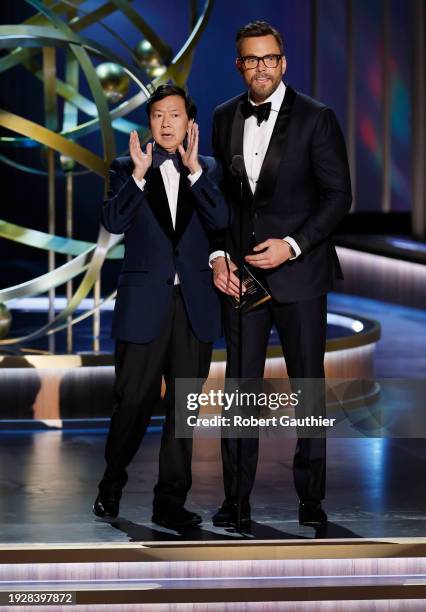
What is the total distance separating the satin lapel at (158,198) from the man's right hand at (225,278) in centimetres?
15

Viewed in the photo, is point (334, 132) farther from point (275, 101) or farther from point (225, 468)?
point (225, 468)

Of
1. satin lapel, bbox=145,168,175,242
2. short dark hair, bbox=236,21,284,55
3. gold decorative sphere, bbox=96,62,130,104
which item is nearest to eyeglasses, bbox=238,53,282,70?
short dark hair, bbox=236,21,284,55

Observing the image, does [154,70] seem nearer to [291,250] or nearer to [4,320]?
[4,320]

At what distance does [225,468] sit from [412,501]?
69 cm

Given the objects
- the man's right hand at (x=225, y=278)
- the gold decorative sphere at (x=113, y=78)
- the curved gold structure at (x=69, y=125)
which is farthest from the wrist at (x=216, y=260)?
the gold decorative sphere at (x=113, y=78)

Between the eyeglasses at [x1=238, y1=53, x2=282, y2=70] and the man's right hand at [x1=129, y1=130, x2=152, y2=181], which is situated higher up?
the eyeglasses at [x1=238, y1=53, x2=282, y2=70]

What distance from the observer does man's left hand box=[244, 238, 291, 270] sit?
3.59 m

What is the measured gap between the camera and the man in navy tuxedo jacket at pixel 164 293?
12.0 ft

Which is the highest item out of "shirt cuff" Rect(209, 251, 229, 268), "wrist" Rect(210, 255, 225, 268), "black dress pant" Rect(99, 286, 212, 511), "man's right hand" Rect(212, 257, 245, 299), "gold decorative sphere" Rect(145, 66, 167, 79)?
"gold decorative sphere" Rect(145, 66, 167, 79)

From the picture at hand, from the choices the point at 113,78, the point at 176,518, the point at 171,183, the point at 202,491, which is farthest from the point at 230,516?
the point at 113,78

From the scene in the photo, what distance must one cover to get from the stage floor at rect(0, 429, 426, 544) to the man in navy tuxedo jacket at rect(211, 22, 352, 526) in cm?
17

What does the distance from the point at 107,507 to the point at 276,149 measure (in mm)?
1097

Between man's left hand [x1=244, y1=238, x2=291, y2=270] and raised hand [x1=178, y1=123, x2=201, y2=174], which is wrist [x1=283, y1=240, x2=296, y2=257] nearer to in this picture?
man's left hand [x1=244, y1=238, x2=291, y2=270]

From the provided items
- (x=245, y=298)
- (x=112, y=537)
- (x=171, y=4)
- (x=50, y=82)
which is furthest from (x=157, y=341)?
(x=171, y=4)
